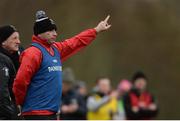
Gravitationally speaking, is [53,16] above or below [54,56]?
above

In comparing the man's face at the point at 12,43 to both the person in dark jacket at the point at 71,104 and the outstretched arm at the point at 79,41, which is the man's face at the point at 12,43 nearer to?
the outstretched arm at the point at 79,41

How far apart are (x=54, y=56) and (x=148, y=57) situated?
618 inches

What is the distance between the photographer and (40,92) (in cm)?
1271

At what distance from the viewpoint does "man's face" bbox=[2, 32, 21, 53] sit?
13062 millimetres

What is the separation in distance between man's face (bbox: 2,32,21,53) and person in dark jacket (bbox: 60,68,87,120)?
14.5ft

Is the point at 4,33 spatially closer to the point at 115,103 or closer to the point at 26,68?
the point at 26,68

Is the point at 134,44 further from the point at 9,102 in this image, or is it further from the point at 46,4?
the point at 9,102

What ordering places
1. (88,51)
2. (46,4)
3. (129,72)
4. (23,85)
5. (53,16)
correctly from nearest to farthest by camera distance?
(23,85) < (46,4) < (53,16) < (88,51) < (129,72)

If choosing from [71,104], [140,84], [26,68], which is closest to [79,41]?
[26,68]

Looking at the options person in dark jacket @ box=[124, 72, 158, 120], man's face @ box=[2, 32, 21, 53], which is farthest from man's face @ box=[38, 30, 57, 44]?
person in dark jacket @ box=[124, 72, 158, 120]

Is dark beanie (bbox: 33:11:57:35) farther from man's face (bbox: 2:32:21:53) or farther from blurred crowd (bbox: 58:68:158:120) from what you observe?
blurred crowd (bbox: 58:68:158:120)

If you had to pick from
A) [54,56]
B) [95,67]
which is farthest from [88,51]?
[54,56]

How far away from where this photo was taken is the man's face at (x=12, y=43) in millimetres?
13062

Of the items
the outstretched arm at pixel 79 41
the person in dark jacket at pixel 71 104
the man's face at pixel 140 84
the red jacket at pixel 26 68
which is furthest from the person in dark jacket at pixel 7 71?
the man's face at pixel 140 84
